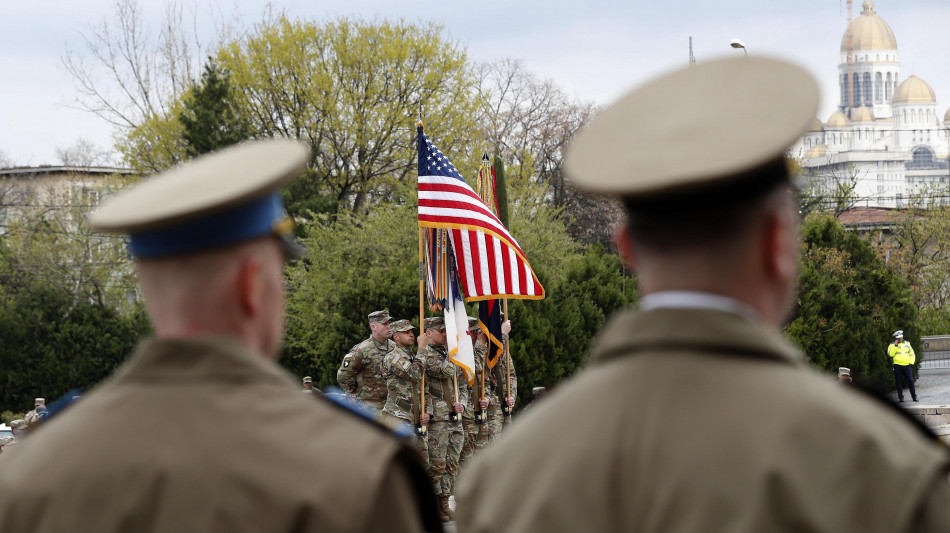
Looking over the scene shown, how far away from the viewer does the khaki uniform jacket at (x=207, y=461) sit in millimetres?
2020

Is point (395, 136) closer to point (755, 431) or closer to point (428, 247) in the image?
point (428, 247)

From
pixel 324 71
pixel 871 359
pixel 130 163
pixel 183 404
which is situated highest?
pixel 324 71

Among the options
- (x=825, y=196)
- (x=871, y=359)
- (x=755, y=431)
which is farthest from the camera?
(x=825, y=196)

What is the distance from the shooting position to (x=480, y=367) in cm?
1441

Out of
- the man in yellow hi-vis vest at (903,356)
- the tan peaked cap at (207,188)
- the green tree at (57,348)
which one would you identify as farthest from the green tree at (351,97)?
the tan peaked cap at (207,188)

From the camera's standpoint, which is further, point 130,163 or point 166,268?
point 130,163

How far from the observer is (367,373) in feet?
44.3

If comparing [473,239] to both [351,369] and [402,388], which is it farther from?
[351,369]

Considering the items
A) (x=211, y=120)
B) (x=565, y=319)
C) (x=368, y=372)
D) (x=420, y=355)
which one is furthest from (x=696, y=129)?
(x=211, y=120)

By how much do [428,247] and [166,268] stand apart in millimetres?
10752

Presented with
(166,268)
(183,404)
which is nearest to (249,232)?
(166,268)

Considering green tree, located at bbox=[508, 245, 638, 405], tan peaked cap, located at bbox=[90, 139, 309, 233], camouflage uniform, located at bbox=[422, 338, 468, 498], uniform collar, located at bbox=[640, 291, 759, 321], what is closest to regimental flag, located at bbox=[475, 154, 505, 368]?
camouflage uniform, located at bbox=[422, 338, 468, 498]

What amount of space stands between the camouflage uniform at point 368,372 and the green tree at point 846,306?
14292mm

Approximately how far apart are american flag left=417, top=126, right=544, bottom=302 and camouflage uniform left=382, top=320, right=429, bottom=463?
915mm
